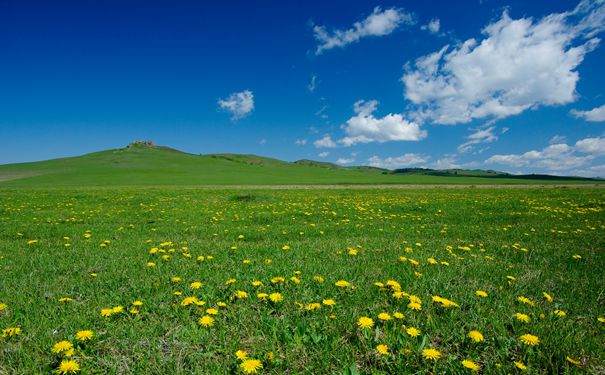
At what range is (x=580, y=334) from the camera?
10.3 ft

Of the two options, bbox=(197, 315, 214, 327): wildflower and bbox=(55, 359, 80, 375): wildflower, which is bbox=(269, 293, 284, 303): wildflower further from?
bbox=(55, 359, 80, 375): wildflower

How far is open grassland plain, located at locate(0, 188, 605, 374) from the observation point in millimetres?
2832

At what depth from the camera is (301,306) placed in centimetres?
377

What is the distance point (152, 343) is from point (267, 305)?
1364 mm

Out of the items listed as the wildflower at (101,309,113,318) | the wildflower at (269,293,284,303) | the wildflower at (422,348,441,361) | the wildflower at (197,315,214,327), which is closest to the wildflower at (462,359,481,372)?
the wildflower at (422,348,441,361)

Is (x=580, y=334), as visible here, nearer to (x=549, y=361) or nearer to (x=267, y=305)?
(x=549, y=361)

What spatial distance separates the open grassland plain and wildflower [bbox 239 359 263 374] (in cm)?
2

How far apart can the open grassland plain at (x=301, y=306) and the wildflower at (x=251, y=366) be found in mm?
22

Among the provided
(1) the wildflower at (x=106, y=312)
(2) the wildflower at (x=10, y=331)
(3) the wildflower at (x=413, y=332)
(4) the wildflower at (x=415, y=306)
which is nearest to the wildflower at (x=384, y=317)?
(3) the wildflower at (x=413, y=332)

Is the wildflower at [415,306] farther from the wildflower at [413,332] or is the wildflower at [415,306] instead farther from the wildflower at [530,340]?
the wildflower at [530,340]

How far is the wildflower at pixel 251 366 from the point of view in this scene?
2582mm

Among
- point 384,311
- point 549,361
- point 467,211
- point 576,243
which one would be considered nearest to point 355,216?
point 467,211

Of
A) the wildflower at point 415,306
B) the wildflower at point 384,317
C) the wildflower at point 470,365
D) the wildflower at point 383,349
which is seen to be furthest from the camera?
the wildflower at point 415,306

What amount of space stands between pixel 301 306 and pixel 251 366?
4.04 feet
